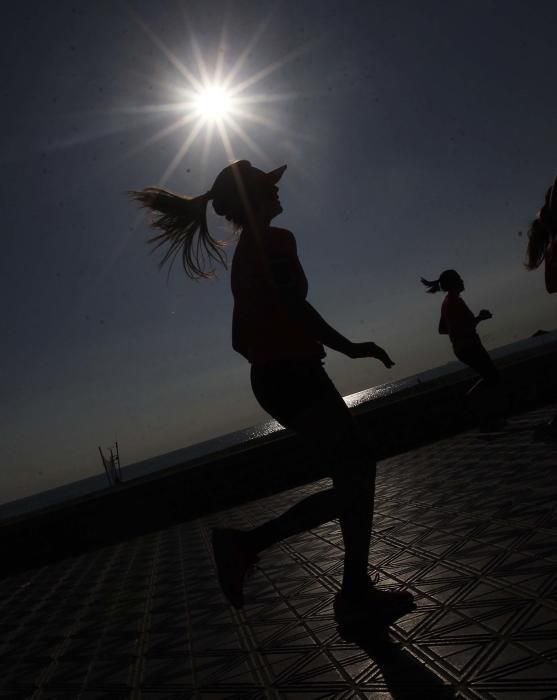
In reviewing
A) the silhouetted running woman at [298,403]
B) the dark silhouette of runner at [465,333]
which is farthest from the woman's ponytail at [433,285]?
the silhouetted running woman at [298,403]

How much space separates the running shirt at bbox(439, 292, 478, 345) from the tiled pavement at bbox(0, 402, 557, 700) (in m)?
1.82

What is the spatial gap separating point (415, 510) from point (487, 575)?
1.61m

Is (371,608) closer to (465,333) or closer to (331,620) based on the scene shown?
(331,620)

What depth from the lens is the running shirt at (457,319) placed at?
6.37 m

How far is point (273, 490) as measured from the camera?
718 cm

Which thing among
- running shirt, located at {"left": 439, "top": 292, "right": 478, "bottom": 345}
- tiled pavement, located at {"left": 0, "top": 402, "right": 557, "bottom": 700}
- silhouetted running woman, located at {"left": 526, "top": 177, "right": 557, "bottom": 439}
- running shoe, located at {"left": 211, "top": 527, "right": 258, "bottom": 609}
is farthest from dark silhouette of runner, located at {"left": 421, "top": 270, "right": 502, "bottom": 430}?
running shoe, located at {"left": 211, "top": 527, "right": 258, "bottom": 609}

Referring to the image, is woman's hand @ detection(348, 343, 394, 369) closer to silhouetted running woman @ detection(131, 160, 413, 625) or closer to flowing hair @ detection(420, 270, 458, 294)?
silhouetted running woman @ detection(131, 160, 413, 625)

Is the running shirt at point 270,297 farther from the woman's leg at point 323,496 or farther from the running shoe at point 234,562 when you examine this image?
the running shoe at point 234,562

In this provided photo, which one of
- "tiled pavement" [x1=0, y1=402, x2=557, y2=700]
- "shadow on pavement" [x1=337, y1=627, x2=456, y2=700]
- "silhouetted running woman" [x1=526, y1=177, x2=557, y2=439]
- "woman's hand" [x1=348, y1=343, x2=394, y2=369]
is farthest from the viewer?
"silhouetted running woman" [x1=526, y1=177, x2=557, y2=439]

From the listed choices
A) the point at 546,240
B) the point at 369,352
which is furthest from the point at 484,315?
the point at 369,352

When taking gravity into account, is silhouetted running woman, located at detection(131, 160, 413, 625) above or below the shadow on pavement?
above

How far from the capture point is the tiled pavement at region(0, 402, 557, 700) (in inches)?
69.1

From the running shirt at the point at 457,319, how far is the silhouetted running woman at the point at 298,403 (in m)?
4.58

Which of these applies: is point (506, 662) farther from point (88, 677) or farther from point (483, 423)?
point (483, 423)
